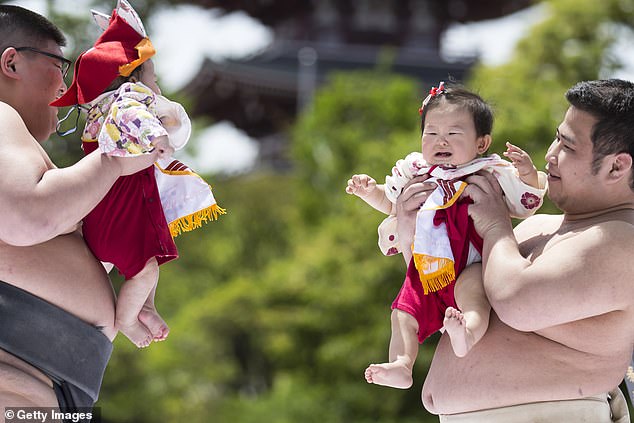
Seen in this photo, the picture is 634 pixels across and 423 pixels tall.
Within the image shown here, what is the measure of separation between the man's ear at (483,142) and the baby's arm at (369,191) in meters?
0.24

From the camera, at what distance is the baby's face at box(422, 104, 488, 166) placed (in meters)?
1.95

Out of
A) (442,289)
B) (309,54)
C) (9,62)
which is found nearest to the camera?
(9,62)

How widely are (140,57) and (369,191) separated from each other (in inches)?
22.4

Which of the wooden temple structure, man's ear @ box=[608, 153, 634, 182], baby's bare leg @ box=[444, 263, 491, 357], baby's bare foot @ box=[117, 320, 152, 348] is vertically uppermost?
man's ear @ box=[608, 153, 634, 182]

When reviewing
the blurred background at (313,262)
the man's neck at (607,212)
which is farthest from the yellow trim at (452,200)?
the blurred background at (313,262)

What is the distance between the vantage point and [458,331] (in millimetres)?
1777

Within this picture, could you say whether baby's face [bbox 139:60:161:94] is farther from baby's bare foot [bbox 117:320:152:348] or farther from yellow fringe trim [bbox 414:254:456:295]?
yellow fringe trim [bbox 414:254:456:295]

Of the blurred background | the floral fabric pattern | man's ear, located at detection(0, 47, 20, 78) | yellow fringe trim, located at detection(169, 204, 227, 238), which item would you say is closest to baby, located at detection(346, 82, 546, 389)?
yellow fringe trim, located at detection(169, 204, 227, 238)

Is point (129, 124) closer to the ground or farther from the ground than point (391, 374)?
farther from the ground

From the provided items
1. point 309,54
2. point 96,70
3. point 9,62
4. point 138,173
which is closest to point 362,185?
point 138,173

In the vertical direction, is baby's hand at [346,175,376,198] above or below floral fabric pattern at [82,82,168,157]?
below
